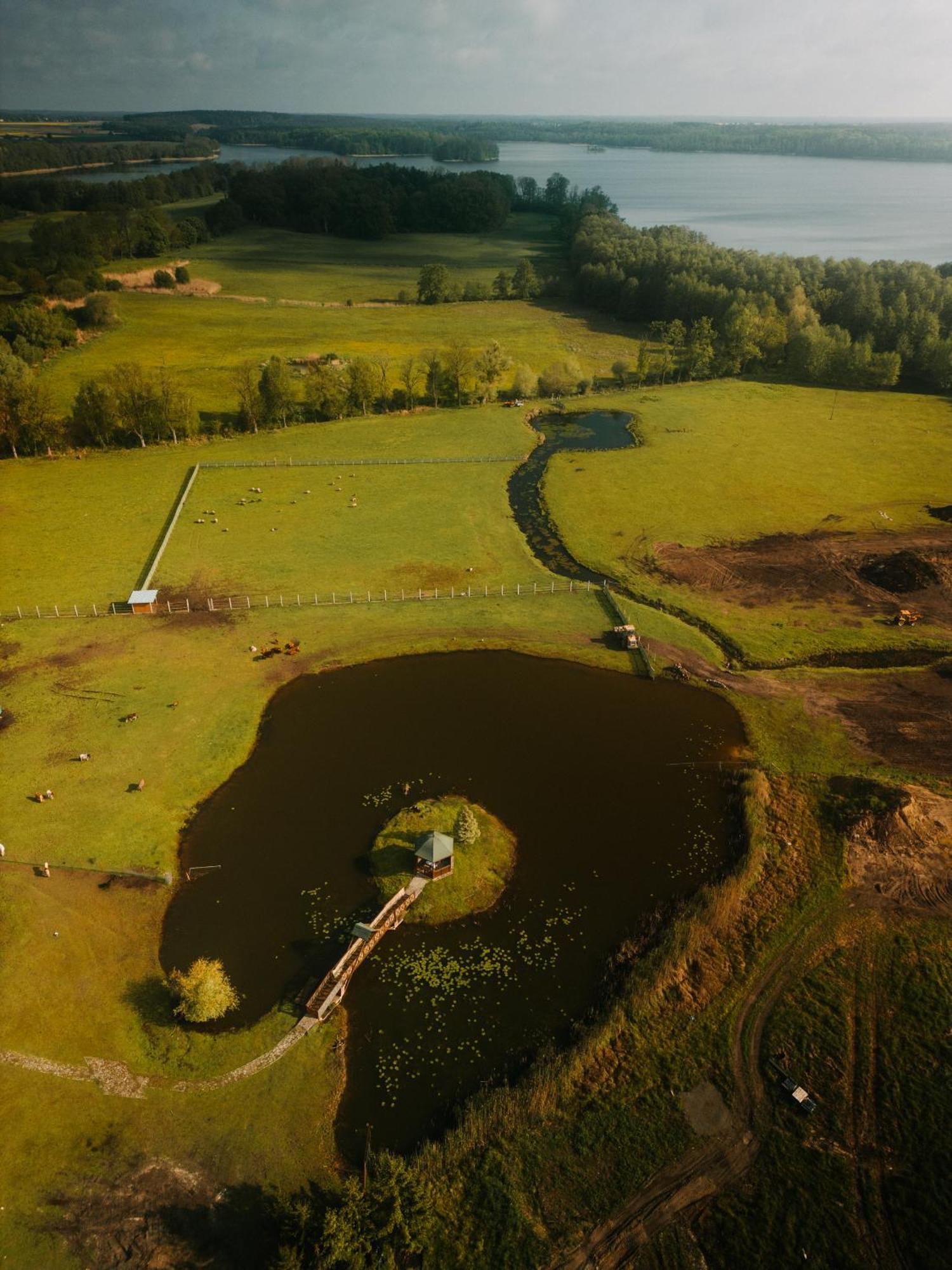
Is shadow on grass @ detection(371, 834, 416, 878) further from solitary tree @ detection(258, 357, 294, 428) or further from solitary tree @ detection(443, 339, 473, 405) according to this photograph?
solitary tree @ detection(443, 339, 473, 405)

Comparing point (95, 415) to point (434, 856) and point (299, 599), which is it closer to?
point (299, 599)

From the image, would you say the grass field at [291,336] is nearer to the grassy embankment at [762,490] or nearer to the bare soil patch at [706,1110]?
the grassy embankment at [762,490]

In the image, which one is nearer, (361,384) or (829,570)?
(829,570)

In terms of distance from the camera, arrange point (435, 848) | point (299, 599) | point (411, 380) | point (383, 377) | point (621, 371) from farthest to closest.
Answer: point (621, 371) → point (411, 380) → point (383, 377) → point (299, 599) → point (435, 848)

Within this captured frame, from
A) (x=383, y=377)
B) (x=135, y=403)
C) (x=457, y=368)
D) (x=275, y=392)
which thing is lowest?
(x=383, y=377)

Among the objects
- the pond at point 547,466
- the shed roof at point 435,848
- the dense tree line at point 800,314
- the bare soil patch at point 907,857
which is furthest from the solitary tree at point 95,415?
the bare soil patch at point 907,857

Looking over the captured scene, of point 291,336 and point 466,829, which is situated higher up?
point 291,336

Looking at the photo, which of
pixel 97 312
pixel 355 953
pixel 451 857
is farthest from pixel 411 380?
pixel 355 953

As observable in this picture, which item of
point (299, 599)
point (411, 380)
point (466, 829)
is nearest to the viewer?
point (466, 829)
